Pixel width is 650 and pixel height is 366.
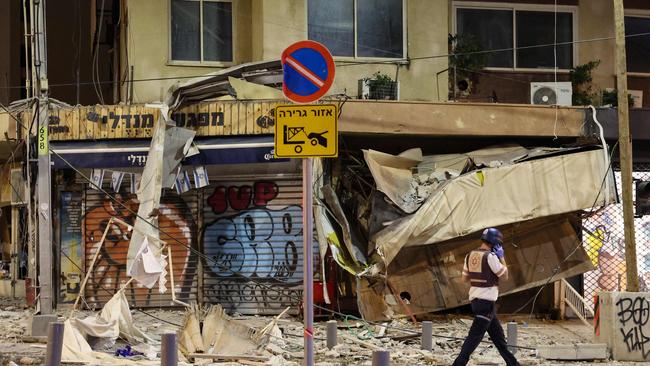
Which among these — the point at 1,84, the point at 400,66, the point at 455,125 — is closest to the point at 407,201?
the point at 455,125

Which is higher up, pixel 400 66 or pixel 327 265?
pixel 400 66

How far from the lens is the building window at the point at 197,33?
701 inches

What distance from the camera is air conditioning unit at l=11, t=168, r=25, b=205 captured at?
2016 centimetres

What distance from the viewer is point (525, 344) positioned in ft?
47.0

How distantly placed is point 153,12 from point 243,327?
774cm

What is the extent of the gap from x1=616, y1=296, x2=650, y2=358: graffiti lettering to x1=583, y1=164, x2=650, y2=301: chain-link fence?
17.1ft

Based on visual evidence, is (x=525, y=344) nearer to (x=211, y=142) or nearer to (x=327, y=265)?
(x=327, y=265)

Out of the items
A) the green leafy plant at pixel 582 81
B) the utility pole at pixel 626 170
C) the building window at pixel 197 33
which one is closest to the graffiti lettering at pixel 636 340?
the utility pole at pixel 626 170

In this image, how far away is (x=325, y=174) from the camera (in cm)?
1697

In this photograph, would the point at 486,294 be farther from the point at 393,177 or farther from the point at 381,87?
the point at 381,87

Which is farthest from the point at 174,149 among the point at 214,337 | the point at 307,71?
the point at 307,71

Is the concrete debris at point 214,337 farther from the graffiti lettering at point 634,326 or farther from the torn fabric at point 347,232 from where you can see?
the graffiti lettering at point 634,326

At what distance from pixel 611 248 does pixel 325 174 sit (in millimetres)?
5699

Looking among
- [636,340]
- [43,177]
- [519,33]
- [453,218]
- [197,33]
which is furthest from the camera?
[519,33]
